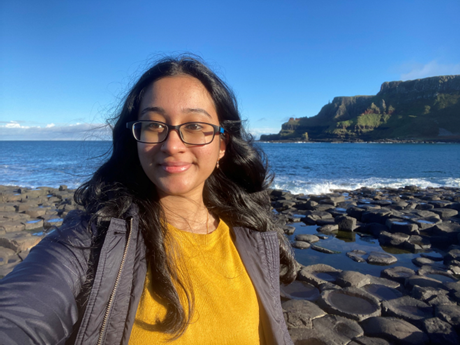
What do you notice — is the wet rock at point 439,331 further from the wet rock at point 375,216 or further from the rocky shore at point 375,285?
the wet rock at point 375,216

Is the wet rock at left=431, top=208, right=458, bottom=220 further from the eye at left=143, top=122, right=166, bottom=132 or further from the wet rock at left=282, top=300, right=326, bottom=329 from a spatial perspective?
the eye at left=143, top=122, right=166, bottom=132

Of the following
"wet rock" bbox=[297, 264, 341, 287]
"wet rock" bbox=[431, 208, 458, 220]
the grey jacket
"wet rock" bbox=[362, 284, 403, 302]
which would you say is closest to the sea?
the grey jacket

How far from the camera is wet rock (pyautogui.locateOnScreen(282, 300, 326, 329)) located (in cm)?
350

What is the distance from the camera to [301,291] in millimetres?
4488

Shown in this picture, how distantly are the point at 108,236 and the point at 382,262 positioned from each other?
Result: 5.98m

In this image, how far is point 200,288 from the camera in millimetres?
1630

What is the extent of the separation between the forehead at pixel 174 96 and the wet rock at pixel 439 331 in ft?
11.8

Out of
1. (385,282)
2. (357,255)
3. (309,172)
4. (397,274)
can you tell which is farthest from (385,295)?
(309,172)

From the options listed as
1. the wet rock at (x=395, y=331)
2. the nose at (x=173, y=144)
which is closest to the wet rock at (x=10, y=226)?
the nose at (x=173, y=144)

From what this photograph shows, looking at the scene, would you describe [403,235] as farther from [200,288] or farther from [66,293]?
[66,293]

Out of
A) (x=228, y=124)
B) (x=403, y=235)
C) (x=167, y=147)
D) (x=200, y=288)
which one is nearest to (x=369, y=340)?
(x=200, y=288)

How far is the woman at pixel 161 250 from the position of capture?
1.25 m

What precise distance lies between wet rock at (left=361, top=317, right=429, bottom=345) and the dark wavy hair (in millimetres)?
1839

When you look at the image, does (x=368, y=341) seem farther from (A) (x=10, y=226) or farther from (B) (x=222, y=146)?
(A) (x=10, y=226)
